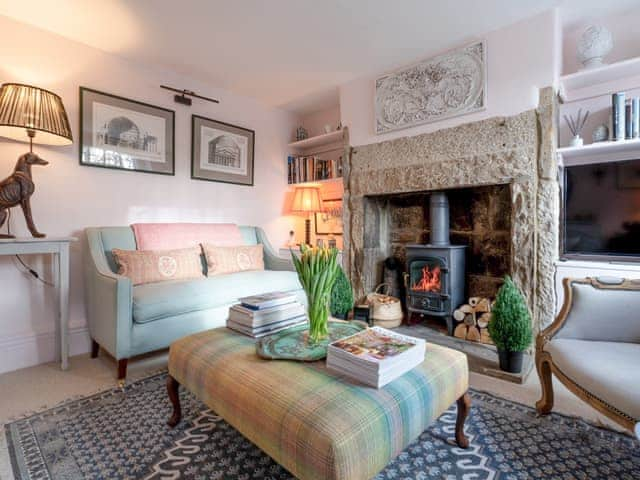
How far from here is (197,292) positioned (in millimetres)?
2230

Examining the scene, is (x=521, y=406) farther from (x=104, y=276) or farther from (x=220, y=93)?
(x=220, y=93)

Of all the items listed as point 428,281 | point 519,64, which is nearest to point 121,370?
point 428,281

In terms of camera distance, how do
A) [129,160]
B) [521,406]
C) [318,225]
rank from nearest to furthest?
1. [521,406]
2. [129,160]
3. [318,225]

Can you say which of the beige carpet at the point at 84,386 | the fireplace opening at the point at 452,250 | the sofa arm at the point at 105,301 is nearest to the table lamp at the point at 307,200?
the fireplace opening at the point at 452,250

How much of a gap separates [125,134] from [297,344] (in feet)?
8.06

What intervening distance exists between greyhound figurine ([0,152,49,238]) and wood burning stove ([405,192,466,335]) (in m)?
2.80

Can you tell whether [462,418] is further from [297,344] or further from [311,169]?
[311,169]

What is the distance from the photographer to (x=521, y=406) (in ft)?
5.37

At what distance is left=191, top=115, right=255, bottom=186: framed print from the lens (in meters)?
3.20

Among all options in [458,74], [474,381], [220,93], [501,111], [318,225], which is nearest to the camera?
[474,381]

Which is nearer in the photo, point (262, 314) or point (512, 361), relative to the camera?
point (262, 314)

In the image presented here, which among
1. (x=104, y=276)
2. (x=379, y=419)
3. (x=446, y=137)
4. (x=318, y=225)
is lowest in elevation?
(x=379, y=419)

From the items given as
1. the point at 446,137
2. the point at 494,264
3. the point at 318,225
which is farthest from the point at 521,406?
the point at 318,225

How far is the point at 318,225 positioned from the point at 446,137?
180cm
